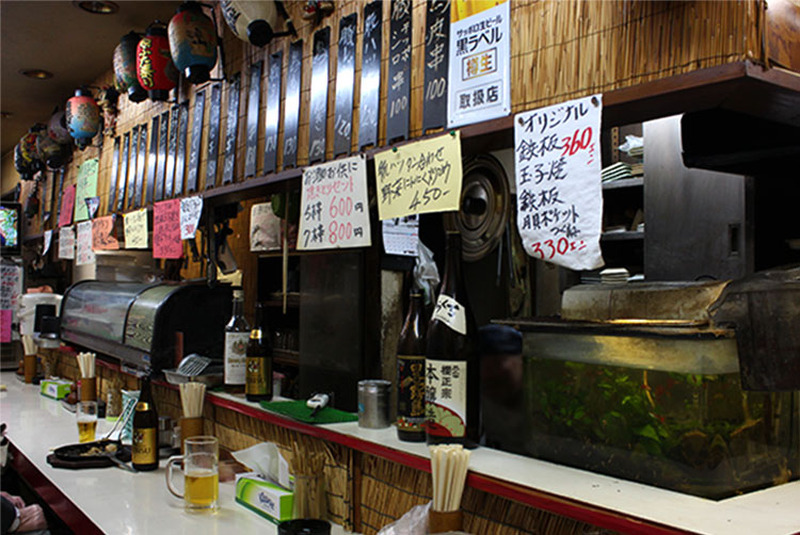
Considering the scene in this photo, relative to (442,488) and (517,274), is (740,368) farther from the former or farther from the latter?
(517,274)

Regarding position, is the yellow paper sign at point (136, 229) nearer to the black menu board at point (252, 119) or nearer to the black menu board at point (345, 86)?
the black menu board at point (252, 119)

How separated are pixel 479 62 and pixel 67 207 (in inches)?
168

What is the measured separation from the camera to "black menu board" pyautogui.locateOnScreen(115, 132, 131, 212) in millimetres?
3994

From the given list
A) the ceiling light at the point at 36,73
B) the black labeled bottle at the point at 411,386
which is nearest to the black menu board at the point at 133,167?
the ceiling light at the point at 36,73

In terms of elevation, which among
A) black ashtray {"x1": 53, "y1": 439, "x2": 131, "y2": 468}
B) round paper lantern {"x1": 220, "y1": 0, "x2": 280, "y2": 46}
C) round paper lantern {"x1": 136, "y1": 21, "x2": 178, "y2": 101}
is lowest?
black ashtray {"x1": 53, "y1": 439, "x2": 131, "y2": 468}

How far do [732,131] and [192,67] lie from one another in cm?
210

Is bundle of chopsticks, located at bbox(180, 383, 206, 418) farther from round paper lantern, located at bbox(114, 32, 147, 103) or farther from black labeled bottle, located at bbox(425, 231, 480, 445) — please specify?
round paper lantern, located at bbox(114, 32, 147, 103)

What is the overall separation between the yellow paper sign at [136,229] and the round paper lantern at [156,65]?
0.61 meters

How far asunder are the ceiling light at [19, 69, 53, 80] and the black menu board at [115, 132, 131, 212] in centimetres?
158

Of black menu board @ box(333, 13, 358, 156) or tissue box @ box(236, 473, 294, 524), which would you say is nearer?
tissue box @ box(236, 473, 294, 524)

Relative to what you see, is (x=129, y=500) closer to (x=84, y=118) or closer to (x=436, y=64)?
(x=436, y=64)

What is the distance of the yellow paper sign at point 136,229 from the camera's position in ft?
11.6

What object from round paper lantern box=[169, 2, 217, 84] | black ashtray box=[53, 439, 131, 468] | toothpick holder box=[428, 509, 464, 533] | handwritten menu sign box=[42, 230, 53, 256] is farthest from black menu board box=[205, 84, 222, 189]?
handwritten menu sign box=[42, 230, 53, 256]

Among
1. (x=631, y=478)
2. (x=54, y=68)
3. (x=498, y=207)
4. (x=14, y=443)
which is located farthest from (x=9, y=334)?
(x=631, y=478)
